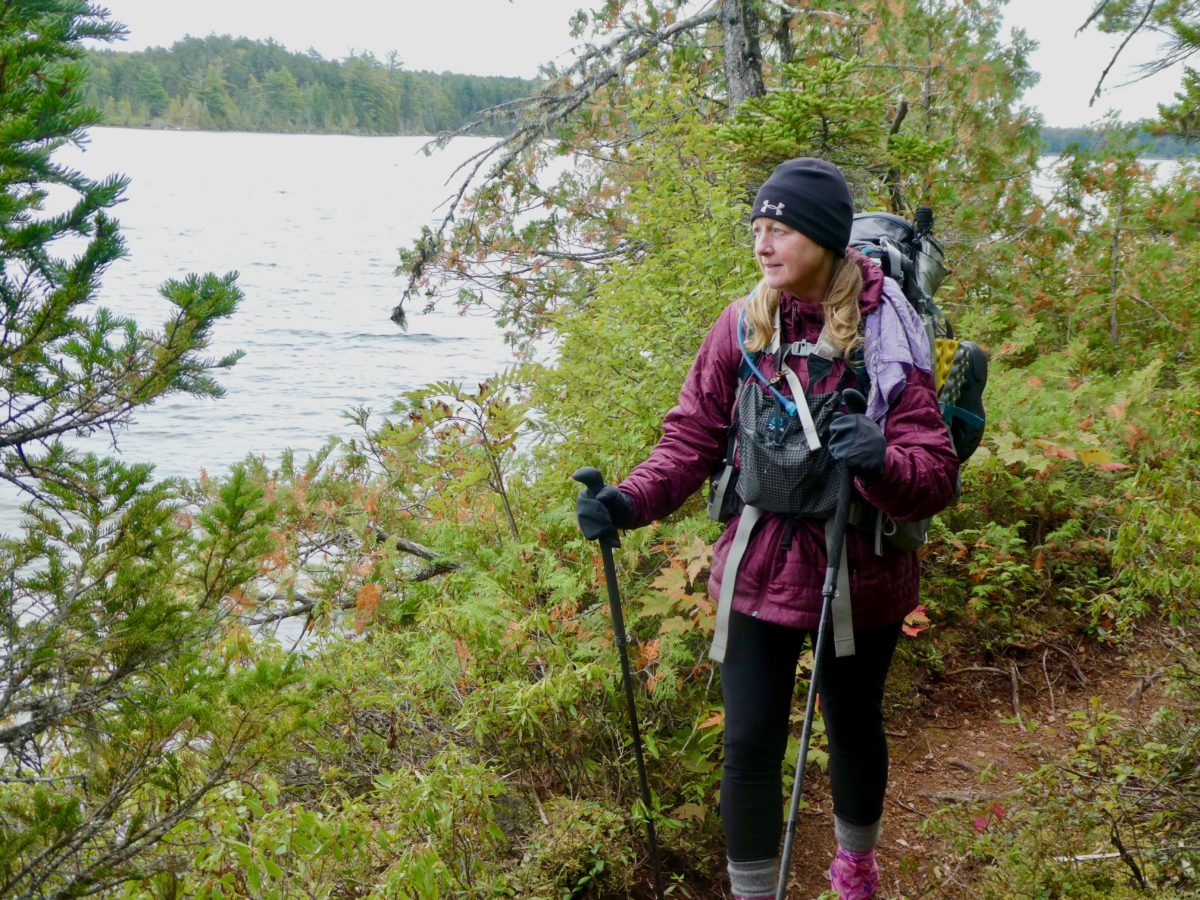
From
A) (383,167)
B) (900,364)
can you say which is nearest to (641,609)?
(900,364)

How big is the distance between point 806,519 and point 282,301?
2606cm

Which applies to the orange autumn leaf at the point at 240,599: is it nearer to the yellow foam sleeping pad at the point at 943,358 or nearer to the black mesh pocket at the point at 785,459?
the black mesh pocket at the point at 785,459

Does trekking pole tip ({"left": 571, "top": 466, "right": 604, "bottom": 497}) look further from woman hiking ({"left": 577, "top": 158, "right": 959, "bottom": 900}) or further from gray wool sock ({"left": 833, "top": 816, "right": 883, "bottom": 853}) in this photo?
gray wool sock ({"left": 833, "top": 816, "right": 883, "bottom": 853})

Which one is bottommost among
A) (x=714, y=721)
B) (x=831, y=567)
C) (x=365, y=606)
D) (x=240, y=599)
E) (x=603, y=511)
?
(x=365, y=606)

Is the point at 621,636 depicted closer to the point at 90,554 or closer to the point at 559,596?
the point at 559,596

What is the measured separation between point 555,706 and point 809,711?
42.5 inches

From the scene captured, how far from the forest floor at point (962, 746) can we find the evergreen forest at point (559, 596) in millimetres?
20

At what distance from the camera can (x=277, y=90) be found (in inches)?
2506

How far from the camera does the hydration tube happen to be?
257cm

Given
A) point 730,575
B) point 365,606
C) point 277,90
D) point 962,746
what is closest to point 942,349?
point 730,575

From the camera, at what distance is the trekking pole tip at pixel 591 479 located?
2605 millimetres

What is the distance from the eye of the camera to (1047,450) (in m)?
5.10

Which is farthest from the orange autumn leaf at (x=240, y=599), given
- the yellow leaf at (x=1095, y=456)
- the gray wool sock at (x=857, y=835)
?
the yellow leaf at (x=1095, y=456)

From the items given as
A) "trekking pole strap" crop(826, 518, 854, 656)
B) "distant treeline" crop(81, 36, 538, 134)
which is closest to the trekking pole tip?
"trekking pole strap" crop(826, 518, 854, 656)
